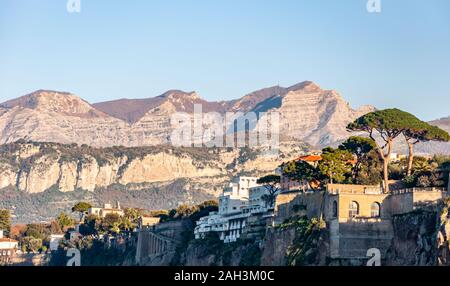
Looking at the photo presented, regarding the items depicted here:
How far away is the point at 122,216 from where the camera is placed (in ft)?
584

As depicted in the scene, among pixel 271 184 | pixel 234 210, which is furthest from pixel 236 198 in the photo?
pixel 271 184

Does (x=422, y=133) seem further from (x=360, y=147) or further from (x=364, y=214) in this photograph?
(x=364, y=214)

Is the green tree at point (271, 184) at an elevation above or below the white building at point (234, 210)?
above

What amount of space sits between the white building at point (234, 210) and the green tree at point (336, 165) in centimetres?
1111

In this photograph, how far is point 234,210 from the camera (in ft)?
441

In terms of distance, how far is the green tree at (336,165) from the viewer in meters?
110

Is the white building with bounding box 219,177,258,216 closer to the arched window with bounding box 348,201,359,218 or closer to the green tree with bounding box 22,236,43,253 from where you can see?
the arched window with bounding box 348,201,359,218

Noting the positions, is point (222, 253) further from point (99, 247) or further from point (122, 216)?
point (122, 216)

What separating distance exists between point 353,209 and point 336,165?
1514cm

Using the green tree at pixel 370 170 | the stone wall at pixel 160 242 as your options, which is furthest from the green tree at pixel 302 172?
the stone wall at pixel 160 242

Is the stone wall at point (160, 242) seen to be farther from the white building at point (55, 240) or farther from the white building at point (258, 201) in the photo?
the white building at point (55, 240)

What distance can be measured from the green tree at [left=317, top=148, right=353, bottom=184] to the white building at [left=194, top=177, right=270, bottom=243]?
1111 cm

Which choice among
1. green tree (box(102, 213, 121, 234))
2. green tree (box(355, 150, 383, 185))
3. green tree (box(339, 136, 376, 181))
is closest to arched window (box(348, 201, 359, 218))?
green tree (box(355, 150, 383, 185))
